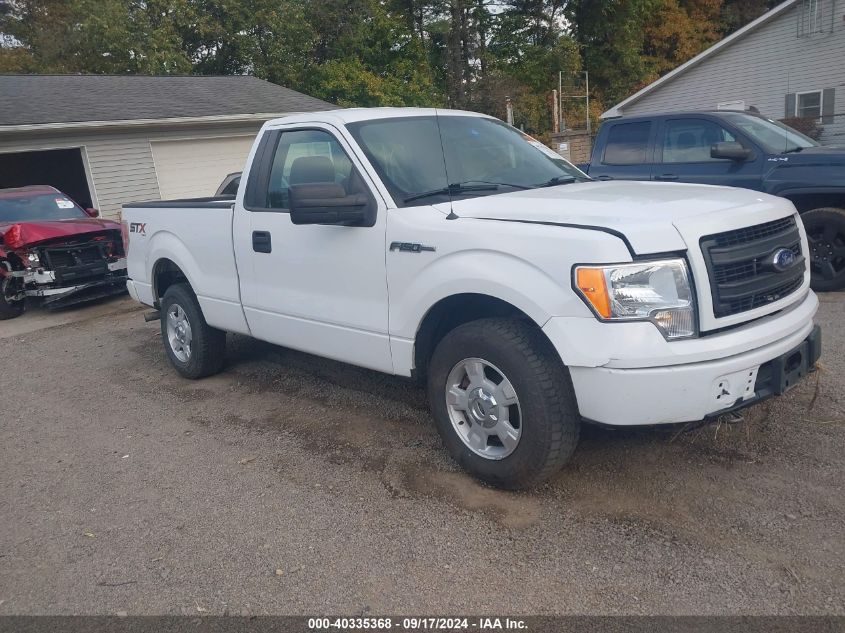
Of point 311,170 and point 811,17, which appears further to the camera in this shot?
point 811,17

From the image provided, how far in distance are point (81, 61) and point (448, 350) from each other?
33364mm

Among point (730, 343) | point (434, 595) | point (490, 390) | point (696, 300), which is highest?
point (696, 300)

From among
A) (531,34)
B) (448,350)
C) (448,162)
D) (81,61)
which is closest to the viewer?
(448,350)

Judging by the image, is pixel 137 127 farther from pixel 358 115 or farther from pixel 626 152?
pixel 358 115

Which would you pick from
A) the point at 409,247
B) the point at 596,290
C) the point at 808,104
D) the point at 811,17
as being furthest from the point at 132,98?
the point at 808,104

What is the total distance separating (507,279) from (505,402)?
622mm

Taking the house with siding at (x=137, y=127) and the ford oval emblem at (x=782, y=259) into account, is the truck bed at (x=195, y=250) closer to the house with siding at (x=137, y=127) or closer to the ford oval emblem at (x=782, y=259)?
the ford oval emblem at (x=782, y=259)

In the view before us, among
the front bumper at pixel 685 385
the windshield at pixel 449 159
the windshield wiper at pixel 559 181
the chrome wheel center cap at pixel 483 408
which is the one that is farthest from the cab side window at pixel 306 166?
the front bumper at pixel 685 385

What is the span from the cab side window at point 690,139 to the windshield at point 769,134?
0.70 ft

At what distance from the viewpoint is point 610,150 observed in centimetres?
906

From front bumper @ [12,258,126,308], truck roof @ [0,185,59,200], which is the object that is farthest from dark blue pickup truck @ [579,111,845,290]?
truck roof @ [0,185,59,200]

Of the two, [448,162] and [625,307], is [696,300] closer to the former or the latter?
[625,307]

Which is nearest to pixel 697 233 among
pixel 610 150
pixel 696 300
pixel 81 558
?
pixel 696 300

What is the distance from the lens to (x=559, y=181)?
15.8ft
